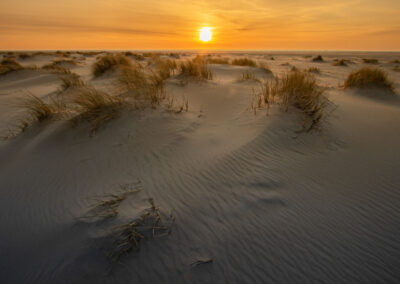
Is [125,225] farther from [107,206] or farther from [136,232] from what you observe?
[107,206]

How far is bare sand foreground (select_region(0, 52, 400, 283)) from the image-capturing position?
1.33m

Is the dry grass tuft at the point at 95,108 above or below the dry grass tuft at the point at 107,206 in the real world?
above

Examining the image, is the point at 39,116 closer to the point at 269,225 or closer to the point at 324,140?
the point at 269,225

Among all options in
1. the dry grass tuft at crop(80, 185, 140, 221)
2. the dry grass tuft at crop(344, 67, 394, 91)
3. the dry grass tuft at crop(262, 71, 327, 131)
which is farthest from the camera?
the dry grass tuft at crop(344, 67, 394, 91)

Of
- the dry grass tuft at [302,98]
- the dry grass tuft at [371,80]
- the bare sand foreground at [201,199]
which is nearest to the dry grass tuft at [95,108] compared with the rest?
the bare sand foreground at [201,199]

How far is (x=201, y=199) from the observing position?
5.96ft

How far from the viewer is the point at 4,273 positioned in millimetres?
1375

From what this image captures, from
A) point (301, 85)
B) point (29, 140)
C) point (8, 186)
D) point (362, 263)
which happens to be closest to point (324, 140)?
point (301, 85)

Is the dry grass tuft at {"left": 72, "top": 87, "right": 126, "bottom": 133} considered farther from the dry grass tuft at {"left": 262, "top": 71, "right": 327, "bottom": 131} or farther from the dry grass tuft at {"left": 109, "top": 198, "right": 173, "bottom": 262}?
the dry grass tuft at {"left": 262, "top": 71, "right": 327, "bottom": 131}

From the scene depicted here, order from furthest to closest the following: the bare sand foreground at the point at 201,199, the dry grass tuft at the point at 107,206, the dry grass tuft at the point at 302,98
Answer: the dry grass tuft at the point at 302,98
the dry grass tuft at the point at 107,206
the bare sand foreground at the point at 201,199

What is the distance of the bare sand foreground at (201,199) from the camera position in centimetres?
133

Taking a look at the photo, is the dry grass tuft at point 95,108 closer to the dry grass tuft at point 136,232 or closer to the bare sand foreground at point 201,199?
the bare sand foreground at point 201,199

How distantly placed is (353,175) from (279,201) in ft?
3.17

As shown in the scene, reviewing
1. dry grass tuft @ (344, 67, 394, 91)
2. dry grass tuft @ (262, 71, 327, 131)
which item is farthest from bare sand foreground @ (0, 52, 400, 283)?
dry grass tuft @ (344, 67, 394, 91)
